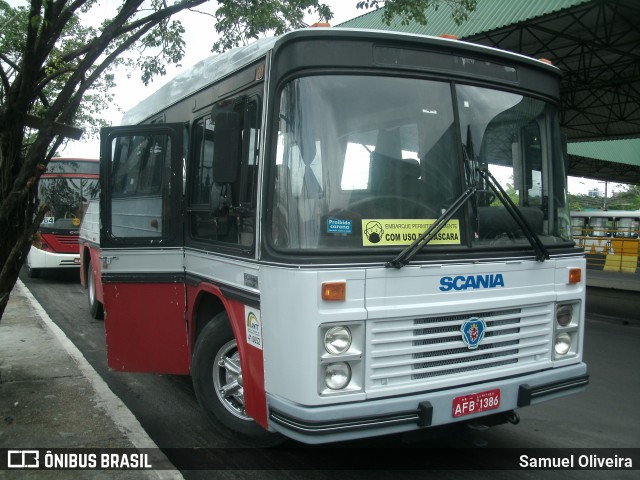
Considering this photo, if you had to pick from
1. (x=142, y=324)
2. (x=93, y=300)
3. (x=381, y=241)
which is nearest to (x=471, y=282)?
(x=381, y=241)

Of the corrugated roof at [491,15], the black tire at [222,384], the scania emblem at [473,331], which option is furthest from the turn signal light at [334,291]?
the corrugated roof at [491,15]

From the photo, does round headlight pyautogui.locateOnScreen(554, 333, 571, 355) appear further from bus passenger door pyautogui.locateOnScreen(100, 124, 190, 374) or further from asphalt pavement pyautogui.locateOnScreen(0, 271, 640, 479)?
bus passenger door pyautogui.locateOnScreen(100, 124, 190, 374)

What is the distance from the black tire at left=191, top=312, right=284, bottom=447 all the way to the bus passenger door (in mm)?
553

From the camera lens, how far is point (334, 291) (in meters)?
3.23

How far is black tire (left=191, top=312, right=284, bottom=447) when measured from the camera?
164 inches

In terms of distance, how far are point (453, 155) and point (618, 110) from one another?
18.8m

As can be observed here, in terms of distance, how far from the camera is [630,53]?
44.4 ft

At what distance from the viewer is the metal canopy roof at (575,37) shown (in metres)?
11.5

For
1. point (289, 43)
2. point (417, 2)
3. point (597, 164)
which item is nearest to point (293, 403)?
point (289, 43)

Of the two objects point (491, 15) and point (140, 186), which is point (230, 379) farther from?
point (491, 15)

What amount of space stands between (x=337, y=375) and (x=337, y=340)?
207mm

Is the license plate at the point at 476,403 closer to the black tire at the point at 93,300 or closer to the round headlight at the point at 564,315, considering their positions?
the round headlight at the point at 564,315

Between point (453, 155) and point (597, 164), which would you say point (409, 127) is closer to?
point (453, 155)

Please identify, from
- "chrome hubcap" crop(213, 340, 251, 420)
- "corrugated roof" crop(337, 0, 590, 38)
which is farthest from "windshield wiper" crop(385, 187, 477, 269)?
"corrugated roof" crop(337, 0, 590, 38)
